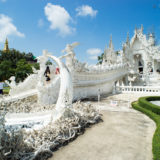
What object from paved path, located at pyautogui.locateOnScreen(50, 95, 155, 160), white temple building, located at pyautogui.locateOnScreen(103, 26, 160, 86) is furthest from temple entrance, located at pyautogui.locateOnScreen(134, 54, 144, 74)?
paved path, located at pyautogui.locateOnScreen(50, 95, 155, 160)

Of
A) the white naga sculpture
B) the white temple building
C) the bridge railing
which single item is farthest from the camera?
the white temple building

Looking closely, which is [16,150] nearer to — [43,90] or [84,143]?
[84,143]

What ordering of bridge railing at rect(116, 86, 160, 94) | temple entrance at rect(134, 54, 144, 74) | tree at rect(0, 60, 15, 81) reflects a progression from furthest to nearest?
1. temple entrance at rect(134, 54, 144, 74)
2. tree at rect(0, 60, 15, 81)
3. bridge railing at rect(116, 86, 160, 94)

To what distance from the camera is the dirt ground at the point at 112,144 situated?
3539mm

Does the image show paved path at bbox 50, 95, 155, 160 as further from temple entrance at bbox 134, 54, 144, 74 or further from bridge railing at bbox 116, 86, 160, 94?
temple entrance at bbox 134, 54, 144, 74

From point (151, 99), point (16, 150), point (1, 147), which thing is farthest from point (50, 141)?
point (151, 99)

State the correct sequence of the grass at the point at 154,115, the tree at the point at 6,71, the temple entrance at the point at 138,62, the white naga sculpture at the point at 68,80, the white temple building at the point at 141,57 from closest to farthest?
1. the grass at the point at 154,115
2. the white naga sculpture at the point at 68,80
3. the white temple building at the point at 141,57
4. the tree at the point at 6,71
5. the temple entrance at the point at 138,62

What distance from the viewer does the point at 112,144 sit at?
415 centimetres

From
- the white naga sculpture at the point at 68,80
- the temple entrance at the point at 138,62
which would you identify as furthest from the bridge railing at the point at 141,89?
the temple entrance at the point at 138,62

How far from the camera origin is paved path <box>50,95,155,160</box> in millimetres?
3539

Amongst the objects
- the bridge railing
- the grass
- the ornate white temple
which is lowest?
the grass

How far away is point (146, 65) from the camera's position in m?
23.9

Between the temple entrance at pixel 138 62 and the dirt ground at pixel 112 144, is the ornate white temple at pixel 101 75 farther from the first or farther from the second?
the dirt ground at pixel 112 144

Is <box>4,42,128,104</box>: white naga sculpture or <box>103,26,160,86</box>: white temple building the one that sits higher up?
<box>103,26,160,86</box>: white temple building
